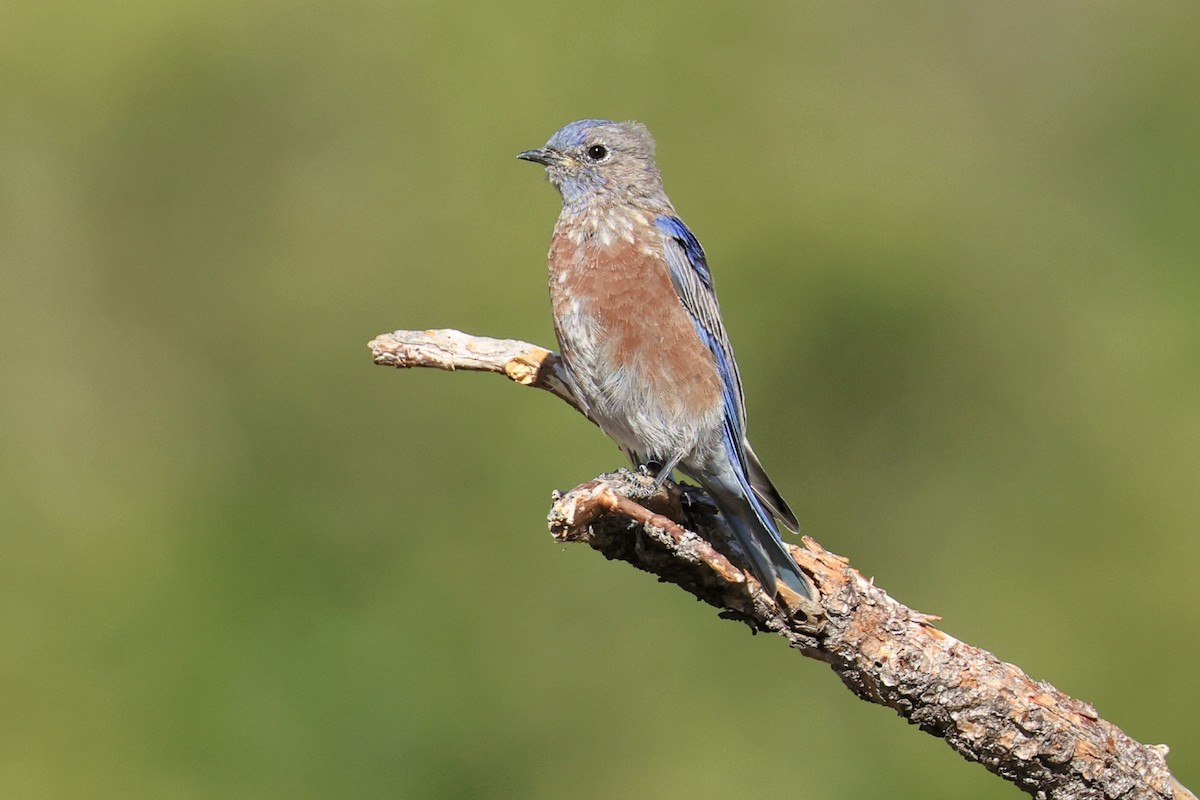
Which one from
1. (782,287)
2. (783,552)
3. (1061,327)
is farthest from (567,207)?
(1061,327)

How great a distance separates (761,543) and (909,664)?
502 mm

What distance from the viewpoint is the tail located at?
11.3 feet

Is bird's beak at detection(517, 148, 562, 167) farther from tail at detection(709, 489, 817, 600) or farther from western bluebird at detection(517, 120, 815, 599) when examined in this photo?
tail at detection(709, 489, 817, 600)

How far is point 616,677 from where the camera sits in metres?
6.54

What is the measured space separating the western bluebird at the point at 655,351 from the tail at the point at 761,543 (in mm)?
15

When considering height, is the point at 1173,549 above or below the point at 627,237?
above

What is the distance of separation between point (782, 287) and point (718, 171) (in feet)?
2.33

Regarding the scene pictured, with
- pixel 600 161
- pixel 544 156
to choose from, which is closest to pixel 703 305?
pixel 600 161

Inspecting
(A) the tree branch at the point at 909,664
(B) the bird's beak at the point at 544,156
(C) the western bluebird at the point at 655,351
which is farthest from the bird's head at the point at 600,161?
(A) the tree branch at the point at 909,664

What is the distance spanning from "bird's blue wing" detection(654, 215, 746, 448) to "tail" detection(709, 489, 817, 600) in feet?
0.90

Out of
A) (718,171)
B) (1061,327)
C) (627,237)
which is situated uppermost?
(1061,327)

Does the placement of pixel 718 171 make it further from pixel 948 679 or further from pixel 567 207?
pixel 948 679

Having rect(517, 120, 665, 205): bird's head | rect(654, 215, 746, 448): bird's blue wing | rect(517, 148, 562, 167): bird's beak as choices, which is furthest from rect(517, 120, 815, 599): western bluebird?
rect(517, 148, 562, 167): bird's beak

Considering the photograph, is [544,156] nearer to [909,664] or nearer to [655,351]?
[655,351]
